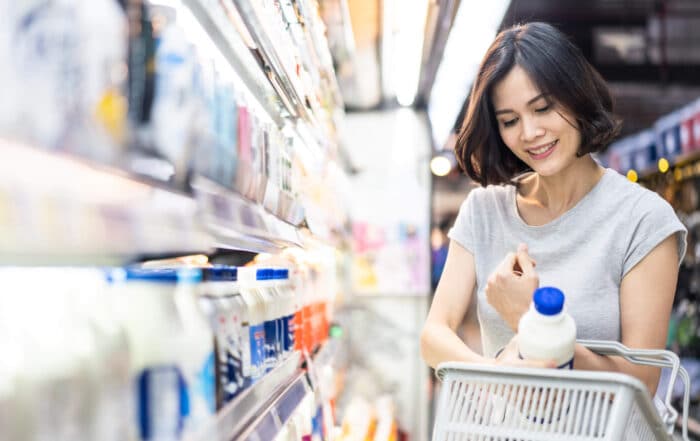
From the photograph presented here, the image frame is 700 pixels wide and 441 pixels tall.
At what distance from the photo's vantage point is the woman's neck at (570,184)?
187 centimetres

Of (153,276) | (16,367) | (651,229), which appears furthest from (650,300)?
(16,367)

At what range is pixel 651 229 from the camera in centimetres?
169

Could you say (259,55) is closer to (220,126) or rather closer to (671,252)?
(220,126)

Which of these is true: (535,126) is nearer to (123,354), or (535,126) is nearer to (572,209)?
(572,209)

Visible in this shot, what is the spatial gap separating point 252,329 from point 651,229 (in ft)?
3.06

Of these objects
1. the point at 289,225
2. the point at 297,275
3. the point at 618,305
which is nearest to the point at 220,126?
the point at 289,225

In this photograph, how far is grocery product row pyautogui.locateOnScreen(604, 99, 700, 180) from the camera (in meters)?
5.06

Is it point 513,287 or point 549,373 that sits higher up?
point 513,287

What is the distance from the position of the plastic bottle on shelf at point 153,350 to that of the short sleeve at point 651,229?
1.09 metres

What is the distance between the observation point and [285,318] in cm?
214

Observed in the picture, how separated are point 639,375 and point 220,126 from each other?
103 centimetres

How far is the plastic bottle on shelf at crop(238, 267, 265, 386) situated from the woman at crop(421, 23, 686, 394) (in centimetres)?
41

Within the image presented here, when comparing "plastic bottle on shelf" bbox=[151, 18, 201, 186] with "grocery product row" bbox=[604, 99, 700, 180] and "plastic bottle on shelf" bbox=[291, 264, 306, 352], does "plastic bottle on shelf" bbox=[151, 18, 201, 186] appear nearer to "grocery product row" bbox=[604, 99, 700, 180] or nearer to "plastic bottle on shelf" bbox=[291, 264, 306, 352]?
"plastic bottle on shelf" bbox=[291, 264, 306, 352]

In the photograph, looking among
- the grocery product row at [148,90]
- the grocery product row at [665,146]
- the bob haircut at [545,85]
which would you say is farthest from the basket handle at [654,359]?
the grocery product row at [665,146]
